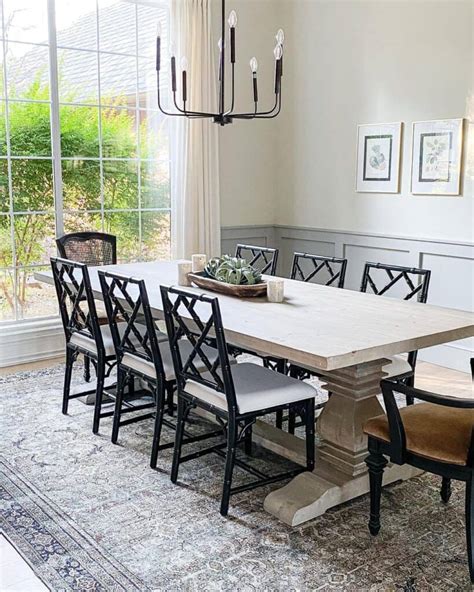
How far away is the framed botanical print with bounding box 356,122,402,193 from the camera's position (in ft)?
16.6

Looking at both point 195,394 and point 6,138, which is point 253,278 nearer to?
point 195,394

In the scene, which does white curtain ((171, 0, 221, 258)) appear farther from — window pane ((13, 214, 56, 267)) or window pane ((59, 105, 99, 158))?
window pane ((13, 214, 56, 267))

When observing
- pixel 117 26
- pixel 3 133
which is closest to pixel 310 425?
pixel 3 133

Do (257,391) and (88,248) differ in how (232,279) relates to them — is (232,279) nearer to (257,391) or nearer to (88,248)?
(257,391)

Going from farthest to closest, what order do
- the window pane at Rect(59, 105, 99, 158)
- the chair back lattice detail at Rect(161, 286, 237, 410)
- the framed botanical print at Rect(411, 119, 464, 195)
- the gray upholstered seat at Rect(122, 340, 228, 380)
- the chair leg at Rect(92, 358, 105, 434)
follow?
the window pane at Rect(59, 105, 99, 158) → the framed botanical print at Rect(411, 119, 464, 195) → the chair leg at Rect(92, 358, 105, 434) → the gray upholstered seat at Rect(122, 340, 228, 380) → the chair back lattice detail at Rect(161, 286, 237, 410)

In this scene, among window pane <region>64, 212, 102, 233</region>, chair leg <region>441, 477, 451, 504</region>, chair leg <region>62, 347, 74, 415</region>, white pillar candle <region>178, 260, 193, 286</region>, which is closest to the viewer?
chair leg <region>441, 477, 451, 504</region>

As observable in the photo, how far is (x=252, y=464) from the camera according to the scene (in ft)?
10.6

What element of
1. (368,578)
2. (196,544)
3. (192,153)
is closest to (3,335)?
(192,153)

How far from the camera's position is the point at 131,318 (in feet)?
10.6

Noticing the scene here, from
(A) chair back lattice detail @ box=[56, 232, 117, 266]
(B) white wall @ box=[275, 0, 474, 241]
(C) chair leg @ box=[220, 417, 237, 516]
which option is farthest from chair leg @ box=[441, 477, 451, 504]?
(A) chair back lattice detail @ box=[56, 232, 117, 266]

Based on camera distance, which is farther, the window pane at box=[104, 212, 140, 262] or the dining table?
the window pane at box=[104, 212, 140, 262]

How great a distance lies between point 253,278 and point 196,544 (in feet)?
4.80

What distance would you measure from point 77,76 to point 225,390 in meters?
3.42

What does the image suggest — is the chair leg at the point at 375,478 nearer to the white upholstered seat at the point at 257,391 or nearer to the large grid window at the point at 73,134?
the white upholstered seat at the point at 257,391
